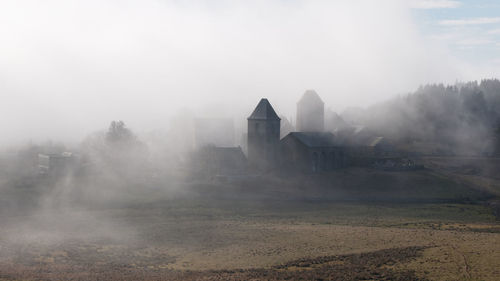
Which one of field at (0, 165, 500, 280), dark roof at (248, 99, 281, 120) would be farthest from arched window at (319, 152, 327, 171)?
dark roof at (248, 99, 281, 120)

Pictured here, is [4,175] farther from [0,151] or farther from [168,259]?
[168,259]

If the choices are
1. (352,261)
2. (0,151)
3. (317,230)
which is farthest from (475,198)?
(0,151)

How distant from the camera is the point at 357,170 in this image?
8738 cm

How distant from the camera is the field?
3666 cm

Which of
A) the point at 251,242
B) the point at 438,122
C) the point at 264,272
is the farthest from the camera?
the point at 438,122

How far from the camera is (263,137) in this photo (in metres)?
85.1

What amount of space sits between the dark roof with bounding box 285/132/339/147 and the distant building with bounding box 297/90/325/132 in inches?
314

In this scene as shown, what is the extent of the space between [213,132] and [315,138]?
23.7 meters

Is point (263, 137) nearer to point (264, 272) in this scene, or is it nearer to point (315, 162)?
point (315, 162)

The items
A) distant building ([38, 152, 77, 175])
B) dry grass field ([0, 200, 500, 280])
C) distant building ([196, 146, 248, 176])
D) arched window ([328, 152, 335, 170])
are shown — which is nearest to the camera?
dry grass field ([0, 200, 500, 280])

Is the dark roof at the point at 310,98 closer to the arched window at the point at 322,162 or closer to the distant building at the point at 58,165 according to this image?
the arched window at the point at 322,162

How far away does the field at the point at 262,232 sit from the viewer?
120 feet

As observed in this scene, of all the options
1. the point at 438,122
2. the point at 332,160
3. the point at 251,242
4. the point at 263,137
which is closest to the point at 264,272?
the point at 251,242

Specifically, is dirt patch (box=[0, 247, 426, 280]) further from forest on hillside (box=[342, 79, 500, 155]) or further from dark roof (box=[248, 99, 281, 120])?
forest on hillside (box=[342, 79, 500, 155])
